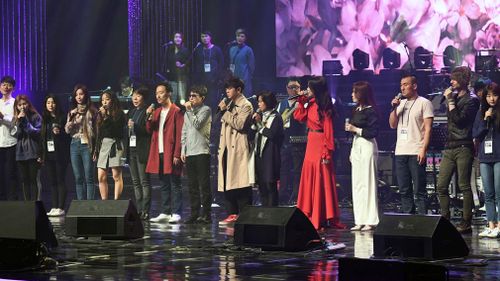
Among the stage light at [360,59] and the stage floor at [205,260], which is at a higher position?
the stage light at [360,59]

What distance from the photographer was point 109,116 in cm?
1173

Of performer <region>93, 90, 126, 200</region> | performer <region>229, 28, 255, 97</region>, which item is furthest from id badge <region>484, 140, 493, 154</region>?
performer <region>229, 28, 255, 97</region>

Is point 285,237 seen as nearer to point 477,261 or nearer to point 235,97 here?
point 477,261

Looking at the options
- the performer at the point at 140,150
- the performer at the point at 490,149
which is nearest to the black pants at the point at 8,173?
the performer at the point at 140,150

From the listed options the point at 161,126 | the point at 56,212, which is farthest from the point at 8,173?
the point at 161,126

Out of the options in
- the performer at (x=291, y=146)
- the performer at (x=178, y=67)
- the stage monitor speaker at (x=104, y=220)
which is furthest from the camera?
the performer at (x=178, y=67)

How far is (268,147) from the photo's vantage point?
10875mm

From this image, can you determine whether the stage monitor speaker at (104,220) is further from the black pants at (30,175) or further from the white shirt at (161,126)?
the black pants at (30,175)

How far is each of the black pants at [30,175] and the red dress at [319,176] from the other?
11.9 feet

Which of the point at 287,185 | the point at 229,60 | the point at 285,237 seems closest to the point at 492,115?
the point at 285,237

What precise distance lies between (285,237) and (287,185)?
20.6 feet

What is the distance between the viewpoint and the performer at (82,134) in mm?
11945

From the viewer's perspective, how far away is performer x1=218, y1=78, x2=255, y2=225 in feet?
36.0

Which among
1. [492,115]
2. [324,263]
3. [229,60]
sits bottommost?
[324,263]
